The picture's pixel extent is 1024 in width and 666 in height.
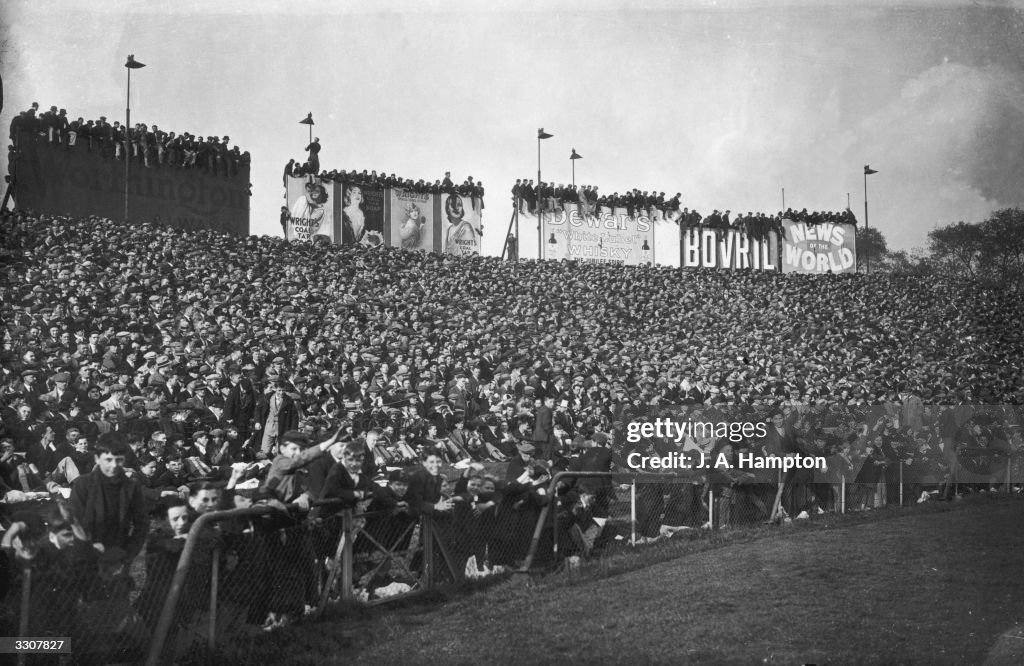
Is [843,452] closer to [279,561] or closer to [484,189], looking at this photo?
[279,561]

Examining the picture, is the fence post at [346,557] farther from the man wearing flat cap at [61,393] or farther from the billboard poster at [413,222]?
the billboard poster at [413,222]

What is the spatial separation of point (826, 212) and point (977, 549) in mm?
31612

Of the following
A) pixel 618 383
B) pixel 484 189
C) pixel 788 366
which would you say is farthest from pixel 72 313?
pixel 484 189

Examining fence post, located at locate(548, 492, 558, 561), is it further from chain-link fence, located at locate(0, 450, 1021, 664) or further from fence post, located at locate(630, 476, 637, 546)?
fence post, located at locate(630, 476, 637, 546)

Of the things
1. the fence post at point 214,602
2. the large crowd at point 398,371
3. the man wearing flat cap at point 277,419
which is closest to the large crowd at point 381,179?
the large crowd at point 398,371

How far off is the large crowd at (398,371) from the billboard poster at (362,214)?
2.30 m

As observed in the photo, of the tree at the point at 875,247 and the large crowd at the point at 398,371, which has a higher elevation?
the tree at the point at 875,247

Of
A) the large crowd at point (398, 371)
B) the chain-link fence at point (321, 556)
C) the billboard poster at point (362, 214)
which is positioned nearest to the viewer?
the chain-link fence at point (321, 556)

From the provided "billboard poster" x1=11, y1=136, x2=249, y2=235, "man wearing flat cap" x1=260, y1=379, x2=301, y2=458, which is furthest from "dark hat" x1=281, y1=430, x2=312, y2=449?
"billboard poster" x1=11, y1=136, x2=249, y2=235

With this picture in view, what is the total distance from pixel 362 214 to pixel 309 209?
1.89 m

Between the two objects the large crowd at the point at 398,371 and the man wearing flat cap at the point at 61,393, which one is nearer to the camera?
the large crowd at the point at 398,371

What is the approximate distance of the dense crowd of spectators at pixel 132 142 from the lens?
24445 millimetres

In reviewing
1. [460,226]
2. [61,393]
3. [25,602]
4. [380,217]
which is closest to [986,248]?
[460,226]

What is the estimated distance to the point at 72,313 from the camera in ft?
54.4
